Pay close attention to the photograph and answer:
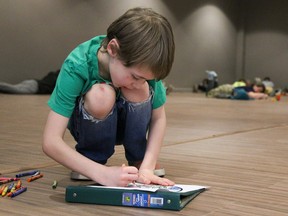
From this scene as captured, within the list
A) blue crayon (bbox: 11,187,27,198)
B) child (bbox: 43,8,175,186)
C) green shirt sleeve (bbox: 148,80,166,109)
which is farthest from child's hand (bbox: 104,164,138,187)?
green shirt sleeve (bbox: 148,80,166,109)

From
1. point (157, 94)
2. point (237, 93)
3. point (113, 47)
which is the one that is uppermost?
point (113, 47)

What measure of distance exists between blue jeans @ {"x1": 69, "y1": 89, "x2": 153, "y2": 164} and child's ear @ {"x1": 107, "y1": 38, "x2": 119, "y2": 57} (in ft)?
0.62

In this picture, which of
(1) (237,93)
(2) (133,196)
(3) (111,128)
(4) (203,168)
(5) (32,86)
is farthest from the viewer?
(1) (237,93)

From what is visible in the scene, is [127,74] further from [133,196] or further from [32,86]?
[32,86]

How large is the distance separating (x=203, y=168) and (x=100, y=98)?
0.46 meters

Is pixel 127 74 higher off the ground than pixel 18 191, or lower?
higher

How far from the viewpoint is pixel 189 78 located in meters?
9.38

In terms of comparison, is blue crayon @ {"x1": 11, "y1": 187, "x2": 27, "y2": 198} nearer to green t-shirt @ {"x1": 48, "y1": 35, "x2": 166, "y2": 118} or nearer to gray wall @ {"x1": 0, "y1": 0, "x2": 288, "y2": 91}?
green t-shirt @ {"x1": 48, "y1": 35, "x2": 166, "y2": 118}

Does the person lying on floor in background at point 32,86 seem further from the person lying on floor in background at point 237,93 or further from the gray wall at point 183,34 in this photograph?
the person lying on floor in background at point 237,93

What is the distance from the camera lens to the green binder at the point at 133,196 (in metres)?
0.99

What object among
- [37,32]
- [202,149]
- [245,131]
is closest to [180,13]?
[37,32]

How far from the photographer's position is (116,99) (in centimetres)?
128

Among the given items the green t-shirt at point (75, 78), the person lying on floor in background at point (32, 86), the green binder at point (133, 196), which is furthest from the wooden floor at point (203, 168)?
the person lying on floor in background at point (32, 86)

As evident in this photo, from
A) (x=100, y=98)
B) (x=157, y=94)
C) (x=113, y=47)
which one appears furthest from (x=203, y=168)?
(x=113, y=47)
